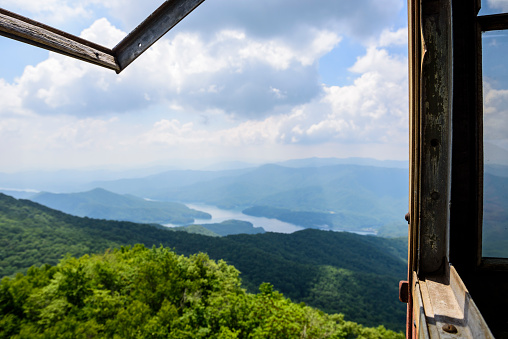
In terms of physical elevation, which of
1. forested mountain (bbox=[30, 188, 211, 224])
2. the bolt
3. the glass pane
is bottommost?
forested mountain (bbox=[30, 188, 211, 224])

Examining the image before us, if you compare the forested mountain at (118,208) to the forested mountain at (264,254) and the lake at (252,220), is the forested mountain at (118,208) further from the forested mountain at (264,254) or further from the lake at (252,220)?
the forested mountain at (264,254)

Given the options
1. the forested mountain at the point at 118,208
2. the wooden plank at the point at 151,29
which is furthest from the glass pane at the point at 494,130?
the forested mountain at the point at 118,208

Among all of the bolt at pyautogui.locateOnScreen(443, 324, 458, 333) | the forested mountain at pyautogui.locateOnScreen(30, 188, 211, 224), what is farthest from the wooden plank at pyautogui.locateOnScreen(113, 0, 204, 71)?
the forested mountain at pyautogui.locateOnScreen(30, 188, 211, 224)

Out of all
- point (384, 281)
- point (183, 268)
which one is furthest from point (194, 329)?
point (384, 281)

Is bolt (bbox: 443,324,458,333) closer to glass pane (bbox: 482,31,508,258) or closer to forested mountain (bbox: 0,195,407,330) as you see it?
glass pane (bbox: 482,31,508,258)

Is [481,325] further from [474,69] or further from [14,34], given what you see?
[14,34]

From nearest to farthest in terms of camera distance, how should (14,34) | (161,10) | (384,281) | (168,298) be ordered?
(14,34) < (161,10) < (168,298) < (384,281)

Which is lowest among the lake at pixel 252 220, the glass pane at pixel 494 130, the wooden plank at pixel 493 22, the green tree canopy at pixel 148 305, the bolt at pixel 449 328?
the lake at pixel 252 220
